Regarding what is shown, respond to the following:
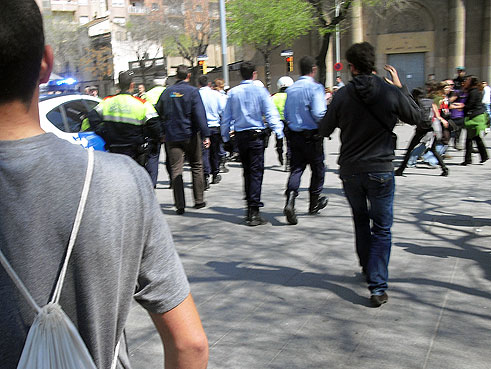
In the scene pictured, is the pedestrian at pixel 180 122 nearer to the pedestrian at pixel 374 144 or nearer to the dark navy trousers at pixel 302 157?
the dark navy trousers at pixel 302 157

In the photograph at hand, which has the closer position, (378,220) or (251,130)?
(378,220)

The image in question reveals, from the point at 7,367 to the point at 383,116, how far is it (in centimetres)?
368

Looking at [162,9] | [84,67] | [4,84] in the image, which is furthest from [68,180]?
[84,67]

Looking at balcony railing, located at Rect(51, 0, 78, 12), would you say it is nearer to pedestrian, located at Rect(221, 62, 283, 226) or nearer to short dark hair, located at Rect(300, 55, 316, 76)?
pedestrian, located at Rect(221, 62, 283, 226)

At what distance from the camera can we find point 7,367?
1086 millimetres

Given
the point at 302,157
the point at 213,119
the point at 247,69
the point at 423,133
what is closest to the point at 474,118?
the point at 423,133

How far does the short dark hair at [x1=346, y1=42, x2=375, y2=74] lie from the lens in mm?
4301

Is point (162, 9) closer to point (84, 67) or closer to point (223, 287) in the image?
point (84, 67)

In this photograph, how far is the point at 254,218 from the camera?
6988 mm

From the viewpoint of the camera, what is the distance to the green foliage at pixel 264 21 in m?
31.2

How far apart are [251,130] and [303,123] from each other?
0.66m

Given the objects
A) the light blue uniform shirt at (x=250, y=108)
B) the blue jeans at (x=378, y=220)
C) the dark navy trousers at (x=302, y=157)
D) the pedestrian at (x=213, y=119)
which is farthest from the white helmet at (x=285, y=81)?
the blue jeans at (x=378, y=220)

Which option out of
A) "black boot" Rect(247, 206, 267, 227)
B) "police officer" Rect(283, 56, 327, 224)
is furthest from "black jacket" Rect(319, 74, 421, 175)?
"black boot" Rect(247, 206, 267, 227)

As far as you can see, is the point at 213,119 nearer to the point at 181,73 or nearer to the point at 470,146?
the point at 181,73
